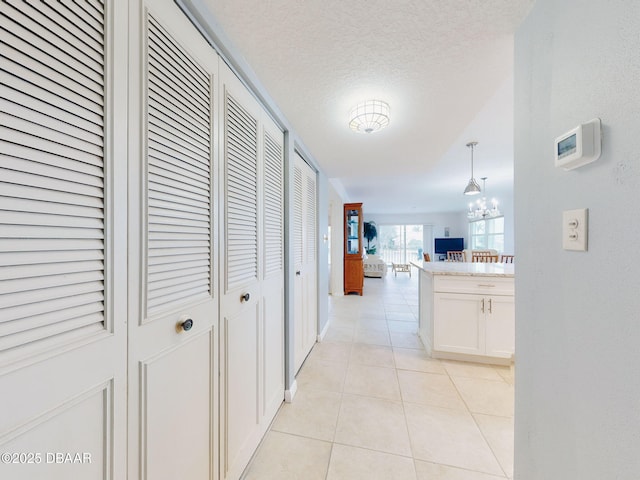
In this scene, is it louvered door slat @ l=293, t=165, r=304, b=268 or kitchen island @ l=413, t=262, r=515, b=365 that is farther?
kitchen island @ l=413, t=262, r=515, b=365

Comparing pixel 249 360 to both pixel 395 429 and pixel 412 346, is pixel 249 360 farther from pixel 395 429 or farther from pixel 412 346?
pixel 412 346

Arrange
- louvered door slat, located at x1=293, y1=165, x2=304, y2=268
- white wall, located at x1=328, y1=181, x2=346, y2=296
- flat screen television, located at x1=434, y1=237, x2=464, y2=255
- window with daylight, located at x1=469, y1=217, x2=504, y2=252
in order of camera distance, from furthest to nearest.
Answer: flat screen television, located at x1=434, y1=237, x2=464, y2=255 < window with daylight, located at x1=469, y1=217, x2=504, y2=252 < white wall, located at x1=328, y1=181, x2=346, y2=296 < louvered door slat, located at x1=293, y1=165, x2=304, y2=268

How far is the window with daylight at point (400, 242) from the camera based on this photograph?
37.2 feet

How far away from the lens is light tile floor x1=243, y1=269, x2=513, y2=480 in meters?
1.42

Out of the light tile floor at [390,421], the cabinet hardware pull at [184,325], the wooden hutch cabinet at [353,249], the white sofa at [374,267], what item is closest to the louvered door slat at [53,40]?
the cabinet hardware pull at [184,325]

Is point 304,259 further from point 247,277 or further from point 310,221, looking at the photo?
point 247,277

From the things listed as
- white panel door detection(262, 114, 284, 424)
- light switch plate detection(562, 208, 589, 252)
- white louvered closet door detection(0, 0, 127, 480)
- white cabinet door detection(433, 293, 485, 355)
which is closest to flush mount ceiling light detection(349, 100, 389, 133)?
white panel door detection(262, 114, 284, 424)

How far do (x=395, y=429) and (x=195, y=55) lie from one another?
7.78ft

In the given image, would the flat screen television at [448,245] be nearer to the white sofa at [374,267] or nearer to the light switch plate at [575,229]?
the white sofa at [374,267]

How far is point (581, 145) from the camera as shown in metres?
0.74

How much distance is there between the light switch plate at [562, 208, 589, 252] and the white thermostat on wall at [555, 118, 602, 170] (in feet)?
0.49

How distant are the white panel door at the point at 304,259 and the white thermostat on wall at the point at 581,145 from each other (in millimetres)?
1759

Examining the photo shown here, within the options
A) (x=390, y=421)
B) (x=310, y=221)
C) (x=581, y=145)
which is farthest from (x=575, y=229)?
(x=310, y=221)

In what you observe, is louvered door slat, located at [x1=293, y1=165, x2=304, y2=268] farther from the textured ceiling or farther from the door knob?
the door knob
